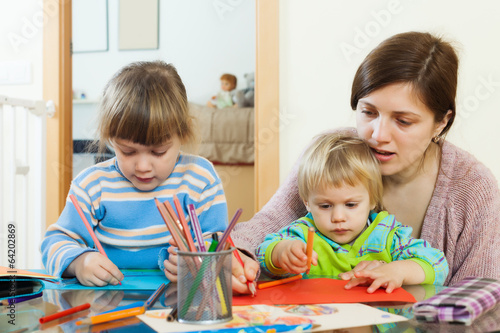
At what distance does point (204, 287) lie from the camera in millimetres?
597

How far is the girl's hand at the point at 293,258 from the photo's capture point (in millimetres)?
886

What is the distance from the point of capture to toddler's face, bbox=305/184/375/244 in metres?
1.05

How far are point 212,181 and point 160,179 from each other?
122 millimetres

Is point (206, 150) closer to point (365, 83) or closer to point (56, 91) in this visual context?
point (56, 91)

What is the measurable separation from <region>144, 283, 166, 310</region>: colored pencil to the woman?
0.28 meters

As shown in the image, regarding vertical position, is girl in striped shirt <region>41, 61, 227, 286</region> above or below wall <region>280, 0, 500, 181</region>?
below

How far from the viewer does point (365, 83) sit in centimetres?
115

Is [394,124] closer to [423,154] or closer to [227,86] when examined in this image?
[423,154]

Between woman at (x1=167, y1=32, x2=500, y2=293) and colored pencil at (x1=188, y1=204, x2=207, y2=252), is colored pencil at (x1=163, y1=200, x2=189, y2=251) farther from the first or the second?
woman at (x1=167, y1=32, x2=500, y2=293)

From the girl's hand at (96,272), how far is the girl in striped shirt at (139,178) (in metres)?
0.11

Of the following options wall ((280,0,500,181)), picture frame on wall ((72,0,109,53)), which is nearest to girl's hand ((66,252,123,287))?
wall ((280,0,500,181))

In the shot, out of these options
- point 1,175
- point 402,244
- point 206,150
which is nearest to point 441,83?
→ point 402,244

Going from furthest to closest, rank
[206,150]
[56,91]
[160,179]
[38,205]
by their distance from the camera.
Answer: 1. [206,150]
2. [56,91]
3. [38,205]
4. [160,179]

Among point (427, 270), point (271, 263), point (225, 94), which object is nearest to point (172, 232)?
point (271, 263)
